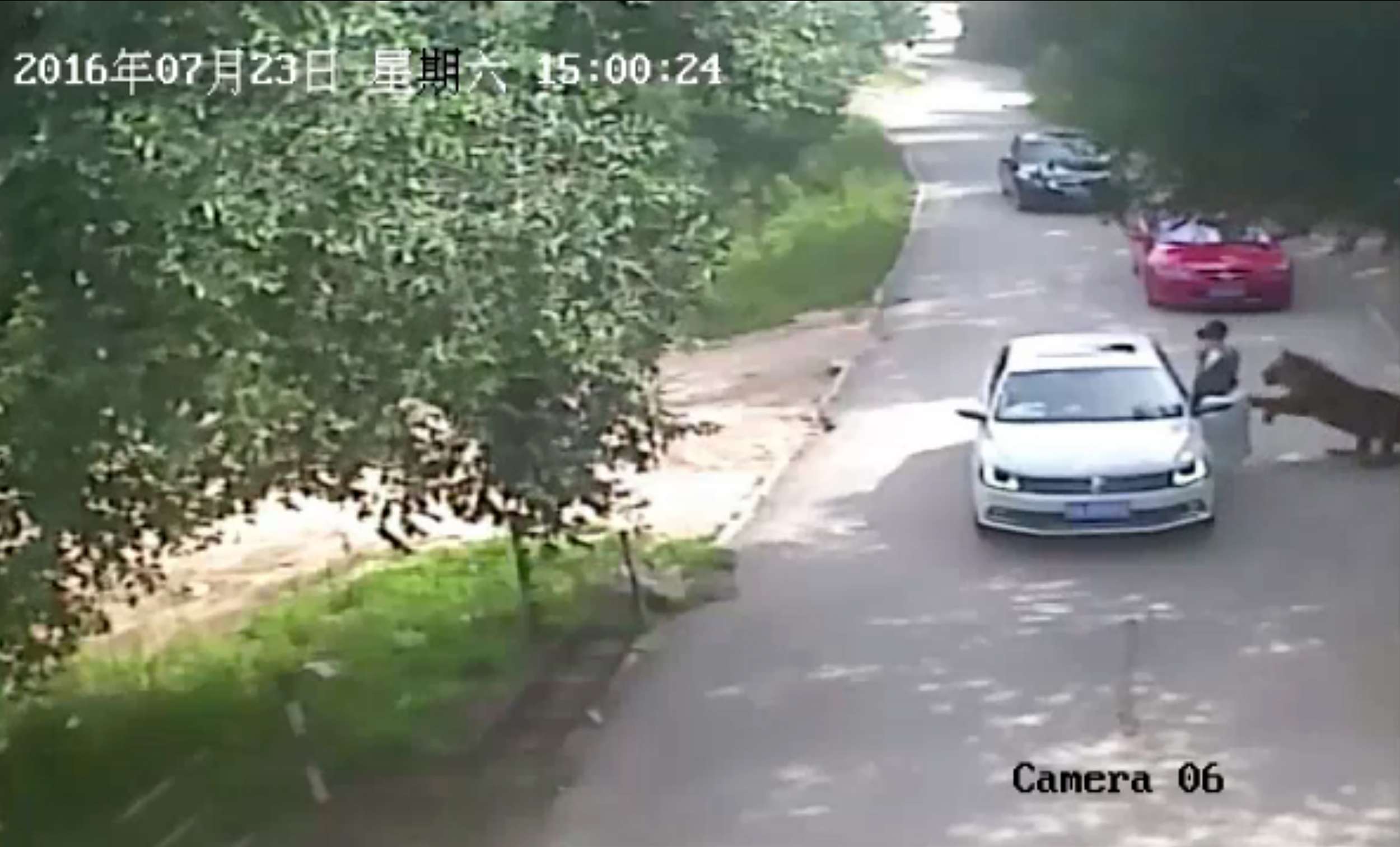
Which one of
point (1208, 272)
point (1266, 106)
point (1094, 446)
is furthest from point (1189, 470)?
point (1208, 272)

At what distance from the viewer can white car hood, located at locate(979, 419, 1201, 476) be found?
820cm

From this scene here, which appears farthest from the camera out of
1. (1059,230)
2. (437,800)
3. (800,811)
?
(1059,230)

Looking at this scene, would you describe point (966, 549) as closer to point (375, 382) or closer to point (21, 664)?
point (375, 382)

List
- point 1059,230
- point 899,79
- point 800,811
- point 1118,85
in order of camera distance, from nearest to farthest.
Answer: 1. point 800,811
2. point 1118,85
3. point 1059,230
4. point 899,79

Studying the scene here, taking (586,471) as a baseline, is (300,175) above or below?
above

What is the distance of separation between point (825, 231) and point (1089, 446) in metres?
7.93

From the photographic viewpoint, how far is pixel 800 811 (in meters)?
5.42

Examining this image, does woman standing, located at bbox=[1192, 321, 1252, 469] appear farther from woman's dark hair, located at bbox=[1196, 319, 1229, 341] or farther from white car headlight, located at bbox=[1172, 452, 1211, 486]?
white car headlight, located at bbox=[1172, 452, 1211, 486]

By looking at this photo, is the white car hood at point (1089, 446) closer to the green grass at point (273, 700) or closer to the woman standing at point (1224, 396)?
the woman standing at point (1224, 396)

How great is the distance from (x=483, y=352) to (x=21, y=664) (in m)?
1.60

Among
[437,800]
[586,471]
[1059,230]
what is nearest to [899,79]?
[1059,230]

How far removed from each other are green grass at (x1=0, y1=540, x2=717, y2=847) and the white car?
1145mm

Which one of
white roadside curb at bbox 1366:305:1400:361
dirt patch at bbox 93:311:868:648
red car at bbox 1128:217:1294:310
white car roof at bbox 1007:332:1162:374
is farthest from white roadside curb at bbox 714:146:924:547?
white roadside curb at bbox 1366:305:1400:361

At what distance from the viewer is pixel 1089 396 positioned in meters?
8.81
